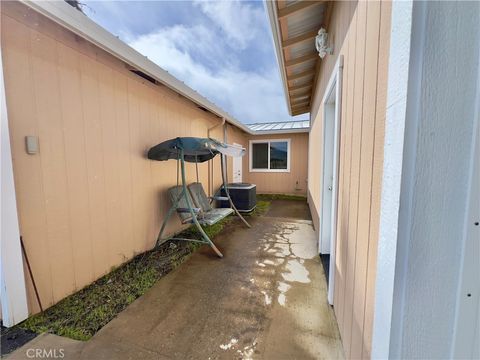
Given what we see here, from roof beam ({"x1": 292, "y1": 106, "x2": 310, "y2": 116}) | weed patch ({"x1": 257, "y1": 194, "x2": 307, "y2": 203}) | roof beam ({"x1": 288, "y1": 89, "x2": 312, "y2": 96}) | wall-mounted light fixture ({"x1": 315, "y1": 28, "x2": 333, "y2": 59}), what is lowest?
weed patch ({"x1": 257, "y1": 194, "x2": 307, "y2": 203})

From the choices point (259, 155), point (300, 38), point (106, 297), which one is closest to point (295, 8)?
point (300, 38)

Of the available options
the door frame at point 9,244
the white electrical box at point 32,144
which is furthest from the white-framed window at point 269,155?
the door frame at point 9,244

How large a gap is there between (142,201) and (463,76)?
3.32 metres

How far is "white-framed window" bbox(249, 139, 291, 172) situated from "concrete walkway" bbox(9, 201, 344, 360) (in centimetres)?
528

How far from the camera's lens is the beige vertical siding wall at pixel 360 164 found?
925 millimetres

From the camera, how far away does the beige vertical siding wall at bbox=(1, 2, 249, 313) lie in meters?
1.73

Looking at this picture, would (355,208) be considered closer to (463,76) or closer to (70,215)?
(463,76)

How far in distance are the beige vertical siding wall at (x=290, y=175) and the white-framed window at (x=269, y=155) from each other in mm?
122

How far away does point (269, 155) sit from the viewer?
321 inches

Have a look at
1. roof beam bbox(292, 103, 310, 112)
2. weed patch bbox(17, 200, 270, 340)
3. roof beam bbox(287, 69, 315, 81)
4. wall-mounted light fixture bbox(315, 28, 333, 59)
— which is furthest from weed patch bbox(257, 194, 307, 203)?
wall-mounted light fixture bbox(315, 28, 333, 59)

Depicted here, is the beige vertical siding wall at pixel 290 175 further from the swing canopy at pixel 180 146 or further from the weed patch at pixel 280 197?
the swing canopy at pixel 180 146

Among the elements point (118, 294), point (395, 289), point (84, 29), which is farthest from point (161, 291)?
point (84, 29)

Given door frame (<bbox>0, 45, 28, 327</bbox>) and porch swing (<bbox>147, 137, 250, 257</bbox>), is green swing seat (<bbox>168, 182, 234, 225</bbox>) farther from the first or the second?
door frame (<bbox>0, 45, 28, 327</bbox>)

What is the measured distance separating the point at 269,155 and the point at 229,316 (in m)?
6.82
